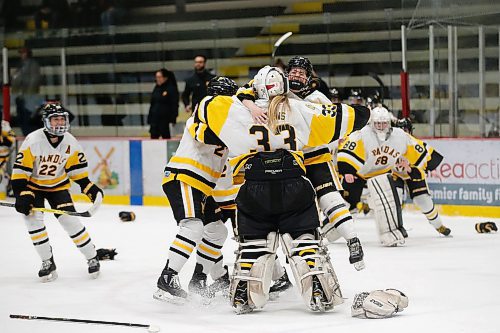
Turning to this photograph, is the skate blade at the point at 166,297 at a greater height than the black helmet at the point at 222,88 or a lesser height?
lesser

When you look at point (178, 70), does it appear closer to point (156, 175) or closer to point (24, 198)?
point (156, 175)

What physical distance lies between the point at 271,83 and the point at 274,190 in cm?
51

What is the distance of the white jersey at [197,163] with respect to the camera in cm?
552

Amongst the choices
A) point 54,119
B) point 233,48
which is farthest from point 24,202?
point 233,48

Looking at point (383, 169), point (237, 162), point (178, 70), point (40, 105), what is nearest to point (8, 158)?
point (40, 105)

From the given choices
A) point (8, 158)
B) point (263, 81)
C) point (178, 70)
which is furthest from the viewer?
point (178, 70)

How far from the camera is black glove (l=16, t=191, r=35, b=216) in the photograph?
6336 mm

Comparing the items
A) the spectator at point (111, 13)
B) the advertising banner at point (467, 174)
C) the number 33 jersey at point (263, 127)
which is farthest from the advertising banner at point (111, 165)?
the number 33 jersey at point (263, 127)

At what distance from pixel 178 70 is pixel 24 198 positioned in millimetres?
6313

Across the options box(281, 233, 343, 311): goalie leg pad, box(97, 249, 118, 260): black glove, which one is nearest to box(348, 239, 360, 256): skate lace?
box(281, 233, 343, 311): goalie leg pad

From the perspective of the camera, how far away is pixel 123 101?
12.4 metres

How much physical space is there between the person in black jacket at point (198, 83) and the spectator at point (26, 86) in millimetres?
2427

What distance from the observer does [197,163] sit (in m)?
5.52

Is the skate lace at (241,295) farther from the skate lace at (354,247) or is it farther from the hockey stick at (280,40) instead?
the hockey stick at (280,40)
